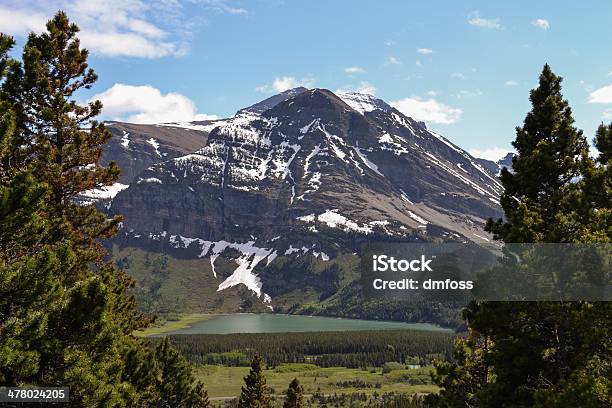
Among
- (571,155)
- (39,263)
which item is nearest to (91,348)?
(39,263)

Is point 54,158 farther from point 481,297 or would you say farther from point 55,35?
point 481,297

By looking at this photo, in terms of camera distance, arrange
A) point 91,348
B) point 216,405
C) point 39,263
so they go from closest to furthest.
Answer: point 39,263
point 91,348
point 216,405

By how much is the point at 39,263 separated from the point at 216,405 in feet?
641

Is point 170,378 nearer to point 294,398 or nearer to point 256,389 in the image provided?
point 256,389

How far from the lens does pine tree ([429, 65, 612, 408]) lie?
20.8 metres

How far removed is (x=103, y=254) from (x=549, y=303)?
1026 inches

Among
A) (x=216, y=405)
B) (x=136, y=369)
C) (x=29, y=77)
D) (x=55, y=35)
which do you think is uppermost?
(x=55, y=35)

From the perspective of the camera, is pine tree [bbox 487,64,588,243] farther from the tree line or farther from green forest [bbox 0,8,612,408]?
the tree line

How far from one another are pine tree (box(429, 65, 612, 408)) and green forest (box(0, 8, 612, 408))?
62 millimetres

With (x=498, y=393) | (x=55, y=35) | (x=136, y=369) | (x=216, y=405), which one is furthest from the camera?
(x=216, y=405)

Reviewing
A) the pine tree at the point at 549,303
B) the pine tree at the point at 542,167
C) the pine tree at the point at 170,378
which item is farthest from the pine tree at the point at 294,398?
the pine tree at the point at 542,167

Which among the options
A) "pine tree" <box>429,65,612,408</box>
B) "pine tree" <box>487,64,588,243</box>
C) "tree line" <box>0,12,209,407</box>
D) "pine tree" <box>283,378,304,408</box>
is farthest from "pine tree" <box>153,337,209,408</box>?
"pine tree" <box>487,64,588,243</box>

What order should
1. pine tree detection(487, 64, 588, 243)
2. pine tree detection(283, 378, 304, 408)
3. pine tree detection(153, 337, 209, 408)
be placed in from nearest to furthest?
pine tree detection(487, 64, 588, 243) < pine tree detection(153, 337, 209, 408) < pine tree detection(283, 378, 304, 408)

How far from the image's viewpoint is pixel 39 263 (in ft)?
55.2
